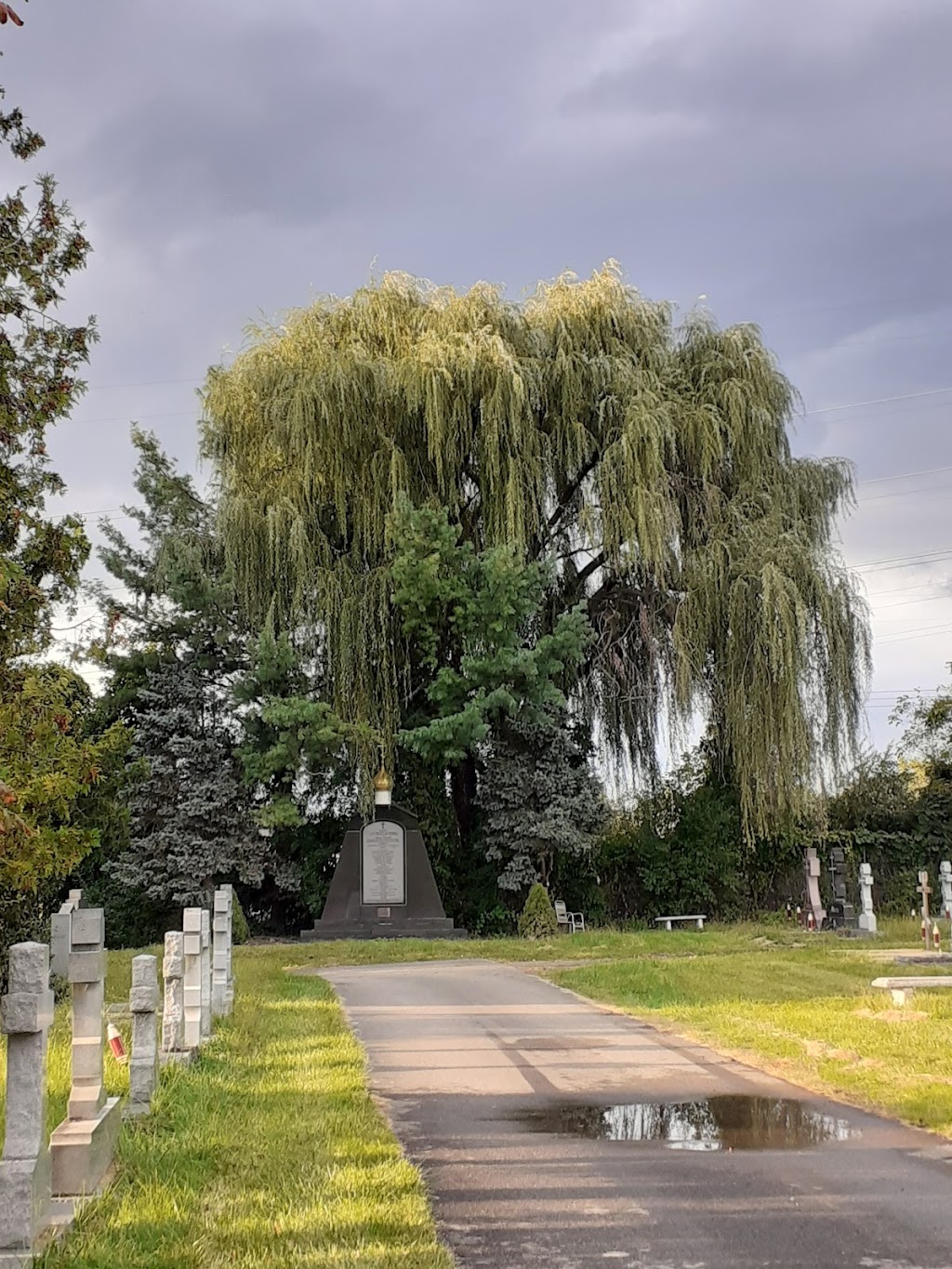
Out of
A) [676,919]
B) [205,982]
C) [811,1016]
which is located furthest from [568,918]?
[205,982]

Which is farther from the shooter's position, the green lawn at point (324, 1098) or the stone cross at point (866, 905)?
the stone cross at point (866, 905)

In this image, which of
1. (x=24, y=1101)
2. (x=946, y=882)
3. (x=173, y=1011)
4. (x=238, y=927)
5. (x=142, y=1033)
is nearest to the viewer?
(x=24, y=1101)

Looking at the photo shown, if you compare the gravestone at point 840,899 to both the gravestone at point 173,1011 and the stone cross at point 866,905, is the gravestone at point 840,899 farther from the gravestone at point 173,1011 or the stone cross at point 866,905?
the gravestone at point 173,1011

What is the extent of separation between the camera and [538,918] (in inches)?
918

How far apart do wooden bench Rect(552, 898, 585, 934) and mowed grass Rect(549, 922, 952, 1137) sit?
7065mm

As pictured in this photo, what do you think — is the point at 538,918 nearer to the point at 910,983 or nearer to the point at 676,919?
the point at 676,919

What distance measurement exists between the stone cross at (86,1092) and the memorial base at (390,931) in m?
17.5

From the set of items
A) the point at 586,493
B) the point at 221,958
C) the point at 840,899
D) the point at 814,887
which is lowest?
the point at 840,899

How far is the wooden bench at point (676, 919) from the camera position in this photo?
2522 centimetres

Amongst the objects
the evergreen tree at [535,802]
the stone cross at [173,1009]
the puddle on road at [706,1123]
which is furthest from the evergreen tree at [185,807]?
the puddle on road at [706,1123]

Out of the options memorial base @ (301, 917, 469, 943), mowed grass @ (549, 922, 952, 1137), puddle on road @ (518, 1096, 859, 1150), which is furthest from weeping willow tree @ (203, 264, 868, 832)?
puddle on road @ (518, 1096, 859, 1150)

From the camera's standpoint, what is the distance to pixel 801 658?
23031mm

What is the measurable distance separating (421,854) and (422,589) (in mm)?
5132

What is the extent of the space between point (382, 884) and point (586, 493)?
29.4 feet
